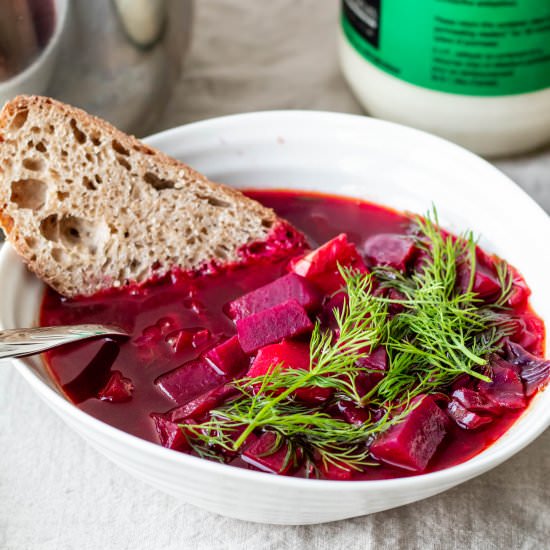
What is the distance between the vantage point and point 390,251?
2.12 meters

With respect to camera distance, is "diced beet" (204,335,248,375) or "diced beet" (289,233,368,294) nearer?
"diced beet" (204,335,248,375)

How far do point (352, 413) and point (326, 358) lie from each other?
0.12 metres

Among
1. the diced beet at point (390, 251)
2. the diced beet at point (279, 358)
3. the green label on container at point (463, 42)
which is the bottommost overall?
the diced beet at point (390, 251)

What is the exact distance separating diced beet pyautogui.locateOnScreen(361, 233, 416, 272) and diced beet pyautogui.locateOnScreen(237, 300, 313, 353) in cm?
31

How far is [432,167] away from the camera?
2307mm

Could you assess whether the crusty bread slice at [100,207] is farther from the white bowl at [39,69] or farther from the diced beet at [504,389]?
the diced beet at [504,389]

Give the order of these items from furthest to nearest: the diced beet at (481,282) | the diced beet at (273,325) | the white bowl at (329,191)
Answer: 1. the diced beet at (481,282)
2. the diced beet at (273,325)
3. the white bowl at (329,191)

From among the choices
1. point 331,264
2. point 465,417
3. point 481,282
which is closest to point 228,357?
point 331,264

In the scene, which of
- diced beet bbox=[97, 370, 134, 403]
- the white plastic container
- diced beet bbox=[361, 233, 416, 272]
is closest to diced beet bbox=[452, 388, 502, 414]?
diced beet bbox=[361, 233, 416, 272]

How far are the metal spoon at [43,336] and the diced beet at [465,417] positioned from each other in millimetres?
745

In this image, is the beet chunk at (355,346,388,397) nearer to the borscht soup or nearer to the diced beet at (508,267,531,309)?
the borscht soup

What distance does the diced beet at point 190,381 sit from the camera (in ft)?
5.97

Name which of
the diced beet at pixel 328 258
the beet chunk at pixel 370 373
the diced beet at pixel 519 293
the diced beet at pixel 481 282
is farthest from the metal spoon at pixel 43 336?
the diced beet at pixel 519 293

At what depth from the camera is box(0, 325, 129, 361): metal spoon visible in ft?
5.71
